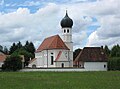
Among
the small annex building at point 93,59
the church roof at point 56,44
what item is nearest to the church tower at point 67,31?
the church roof at point 56,44

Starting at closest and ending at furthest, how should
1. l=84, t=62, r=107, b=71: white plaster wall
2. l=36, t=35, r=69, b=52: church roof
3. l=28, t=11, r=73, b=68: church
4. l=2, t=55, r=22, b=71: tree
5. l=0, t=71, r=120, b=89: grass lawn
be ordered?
1. l=0, t=71, r=120, b=89: grass lawn
2. l=2, t=55, r=22, b=71: tree
3. l=84, t=62, r=107, b=71: white plaster wall
4. l=28, t=11, r=73, b=68: church
5. l=36, t=35, r=69, b=52: church roof

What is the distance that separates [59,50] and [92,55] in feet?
33.7

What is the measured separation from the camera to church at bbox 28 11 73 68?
103938 millimetres

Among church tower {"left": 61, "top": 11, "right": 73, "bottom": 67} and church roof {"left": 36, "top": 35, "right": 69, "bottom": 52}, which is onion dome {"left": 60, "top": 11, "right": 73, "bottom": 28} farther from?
church roof {"left": 36, "top": 35, "right": 69, "bottom": 52}

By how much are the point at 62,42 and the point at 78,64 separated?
8.19 metres

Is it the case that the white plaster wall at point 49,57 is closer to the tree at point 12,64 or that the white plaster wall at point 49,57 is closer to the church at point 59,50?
the church at point 59,50

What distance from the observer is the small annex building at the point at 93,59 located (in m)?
99.7

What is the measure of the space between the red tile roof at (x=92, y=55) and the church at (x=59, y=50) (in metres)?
5.50

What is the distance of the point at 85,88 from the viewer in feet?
75.6

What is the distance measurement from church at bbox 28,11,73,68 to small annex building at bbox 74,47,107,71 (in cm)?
521

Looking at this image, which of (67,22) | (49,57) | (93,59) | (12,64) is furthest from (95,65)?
(12,64)

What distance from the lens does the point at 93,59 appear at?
329 feet

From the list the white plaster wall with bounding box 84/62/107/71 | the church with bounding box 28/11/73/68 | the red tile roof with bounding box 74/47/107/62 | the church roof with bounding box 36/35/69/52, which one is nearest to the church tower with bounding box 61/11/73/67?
the church with bounding box 28/11/73/68

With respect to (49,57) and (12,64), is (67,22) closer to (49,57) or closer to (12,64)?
(49,57)
